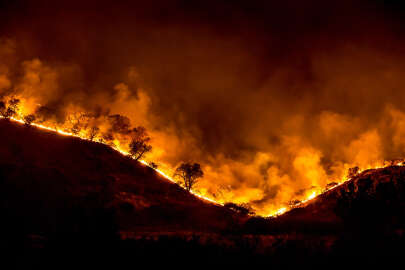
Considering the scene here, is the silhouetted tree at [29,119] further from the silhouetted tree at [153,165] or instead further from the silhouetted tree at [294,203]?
the silhouetted tree at [294,203]

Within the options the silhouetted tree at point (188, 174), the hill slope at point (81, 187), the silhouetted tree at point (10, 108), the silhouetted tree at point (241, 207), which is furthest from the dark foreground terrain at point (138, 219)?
the silhouetted tree at point (241, 207)

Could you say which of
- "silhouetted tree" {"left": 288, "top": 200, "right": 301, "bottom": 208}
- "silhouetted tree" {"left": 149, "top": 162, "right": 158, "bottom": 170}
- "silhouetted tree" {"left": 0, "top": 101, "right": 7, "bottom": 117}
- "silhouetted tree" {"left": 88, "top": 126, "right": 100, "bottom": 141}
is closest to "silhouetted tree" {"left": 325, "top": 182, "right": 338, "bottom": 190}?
"silhouetted tree" {"left": 288, "top": 200, "right": 301, "bottom": 208}

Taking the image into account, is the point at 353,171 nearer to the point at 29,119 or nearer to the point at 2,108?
the point at 29,119

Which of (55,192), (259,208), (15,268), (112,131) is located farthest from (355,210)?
(112,131)

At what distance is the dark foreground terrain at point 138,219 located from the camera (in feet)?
39.4

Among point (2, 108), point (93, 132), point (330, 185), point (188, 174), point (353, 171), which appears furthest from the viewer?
point (93, 132)

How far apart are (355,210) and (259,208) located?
84.0ft

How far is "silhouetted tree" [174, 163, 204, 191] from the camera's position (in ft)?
130

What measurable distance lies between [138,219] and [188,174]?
14.3 meters

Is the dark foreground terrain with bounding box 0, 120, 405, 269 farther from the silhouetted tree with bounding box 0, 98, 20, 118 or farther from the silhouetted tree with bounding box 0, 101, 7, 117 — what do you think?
the silhouetted tree with bounding box 0, 101, 7, 117

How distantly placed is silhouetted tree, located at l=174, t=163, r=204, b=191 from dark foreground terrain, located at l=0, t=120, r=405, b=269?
3611 millimetres

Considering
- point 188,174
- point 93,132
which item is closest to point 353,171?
point 188,174

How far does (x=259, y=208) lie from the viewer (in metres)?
42.2

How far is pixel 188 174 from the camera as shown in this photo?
39938 mm
